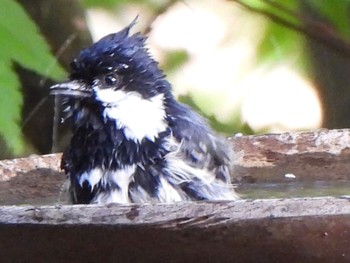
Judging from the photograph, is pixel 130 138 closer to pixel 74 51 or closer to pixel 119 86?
pixel 119 86

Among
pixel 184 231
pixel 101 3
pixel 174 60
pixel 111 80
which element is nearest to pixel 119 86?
pixel 111 80

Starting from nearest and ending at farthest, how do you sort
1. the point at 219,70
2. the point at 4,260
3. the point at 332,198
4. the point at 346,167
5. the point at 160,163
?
the point at 332,198, the point at 4,260, the point at 160,163, the point at 346,167, the point at 219,70

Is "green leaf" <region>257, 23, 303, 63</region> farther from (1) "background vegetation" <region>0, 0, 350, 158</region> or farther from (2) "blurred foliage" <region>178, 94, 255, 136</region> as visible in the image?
(2) "blurred foliage" <region>178, 94, 255, 136</region>

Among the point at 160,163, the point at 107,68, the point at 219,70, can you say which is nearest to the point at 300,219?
the point at 160,163

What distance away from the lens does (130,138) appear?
4.04ft

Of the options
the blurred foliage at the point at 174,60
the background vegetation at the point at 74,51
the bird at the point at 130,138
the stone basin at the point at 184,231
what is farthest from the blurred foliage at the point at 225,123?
the stone basin at the point at 184,231

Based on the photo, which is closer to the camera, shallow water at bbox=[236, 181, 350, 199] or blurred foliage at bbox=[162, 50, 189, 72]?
shallow water at bbox=[236, 181, 350, 199]

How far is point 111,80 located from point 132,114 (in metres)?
0.06

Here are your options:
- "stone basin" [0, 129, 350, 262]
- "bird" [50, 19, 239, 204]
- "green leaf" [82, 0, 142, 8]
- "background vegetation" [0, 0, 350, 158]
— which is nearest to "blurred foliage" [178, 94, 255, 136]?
"background vegetation" [0, 0, 350, 158]

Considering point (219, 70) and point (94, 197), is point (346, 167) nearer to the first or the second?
point (94, 197)

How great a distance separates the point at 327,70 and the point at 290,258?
156cm

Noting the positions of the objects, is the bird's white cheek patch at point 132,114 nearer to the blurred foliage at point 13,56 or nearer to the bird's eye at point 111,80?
the bird's eye at point 111,80

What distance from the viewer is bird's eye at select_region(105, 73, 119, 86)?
1.26 meters

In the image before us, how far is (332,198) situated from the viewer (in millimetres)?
731
